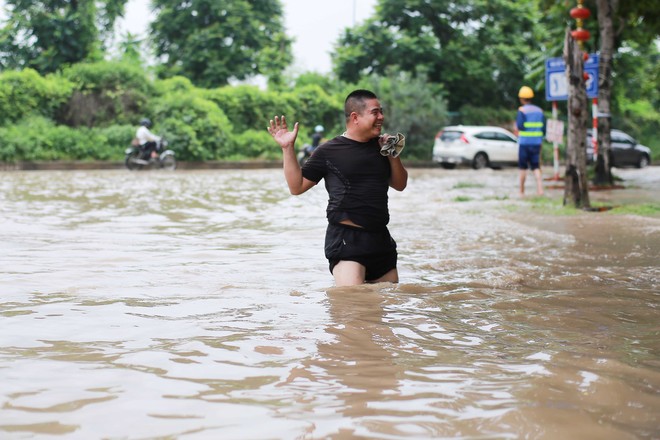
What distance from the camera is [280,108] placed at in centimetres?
3738

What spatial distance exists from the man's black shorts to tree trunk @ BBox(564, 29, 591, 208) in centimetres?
777

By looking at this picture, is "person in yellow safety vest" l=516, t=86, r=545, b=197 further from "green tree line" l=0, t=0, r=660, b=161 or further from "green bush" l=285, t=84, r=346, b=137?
"green bush" l=285, t=84, r=346, b=137

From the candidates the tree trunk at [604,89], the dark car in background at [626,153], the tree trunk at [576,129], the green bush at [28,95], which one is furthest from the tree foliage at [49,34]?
the tree trunk at [576,129]

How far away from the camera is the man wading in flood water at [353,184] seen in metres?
6.00

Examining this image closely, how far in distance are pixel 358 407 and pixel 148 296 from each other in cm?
292

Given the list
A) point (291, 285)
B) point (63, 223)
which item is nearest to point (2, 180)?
point (63, 223)

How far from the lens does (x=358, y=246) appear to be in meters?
6.02

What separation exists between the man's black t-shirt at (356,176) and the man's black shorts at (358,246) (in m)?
0.06

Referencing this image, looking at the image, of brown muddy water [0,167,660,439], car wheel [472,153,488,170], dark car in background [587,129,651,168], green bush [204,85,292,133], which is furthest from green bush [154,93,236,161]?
brown muddy water [0,167,660,439]

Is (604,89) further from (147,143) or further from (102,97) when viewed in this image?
(102,97)

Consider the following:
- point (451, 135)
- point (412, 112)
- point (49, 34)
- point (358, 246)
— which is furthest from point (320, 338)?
point (49, 34)

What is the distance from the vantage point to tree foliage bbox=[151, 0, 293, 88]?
42.8 meters

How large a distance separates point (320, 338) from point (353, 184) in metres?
1.57

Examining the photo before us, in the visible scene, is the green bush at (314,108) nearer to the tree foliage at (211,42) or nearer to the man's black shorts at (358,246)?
the tree foliage at (211,42)
